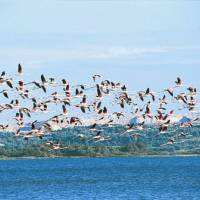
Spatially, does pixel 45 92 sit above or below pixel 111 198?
above

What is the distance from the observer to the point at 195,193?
143250 mm

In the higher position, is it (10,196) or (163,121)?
(163,121)

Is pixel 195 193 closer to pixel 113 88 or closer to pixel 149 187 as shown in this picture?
pixel 149 187

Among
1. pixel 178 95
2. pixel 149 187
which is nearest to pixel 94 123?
pixel 178 95

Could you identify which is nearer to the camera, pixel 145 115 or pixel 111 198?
pixel 145 115

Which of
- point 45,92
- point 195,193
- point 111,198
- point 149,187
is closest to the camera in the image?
point 45,92

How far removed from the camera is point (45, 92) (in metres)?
75.2

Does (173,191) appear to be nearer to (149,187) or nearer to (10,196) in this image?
(149,187)

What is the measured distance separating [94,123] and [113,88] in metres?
3.88

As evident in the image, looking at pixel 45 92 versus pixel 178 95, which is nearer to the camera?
pixel 45 92

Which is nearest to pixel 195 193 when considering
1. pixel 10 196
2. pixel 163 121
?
pixel 10 196

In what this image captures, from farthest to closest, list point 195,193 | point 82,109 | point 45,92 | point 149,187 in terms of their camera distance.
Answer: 1. point 149,187
2. point 195,193
3. point 82,109
4. point 45,92

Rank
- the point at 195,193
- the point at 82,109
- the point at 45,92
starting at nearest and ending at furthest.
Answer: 1. the point at 45,92
2. the point at 82,109
3. the point at 195,193

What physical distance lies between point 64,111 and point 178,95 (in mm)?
10101
